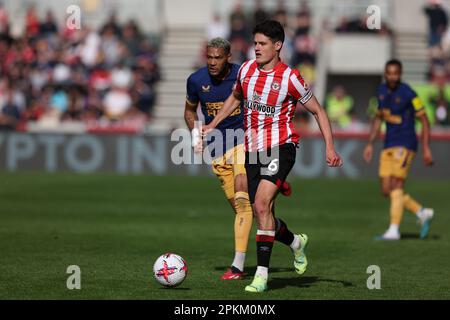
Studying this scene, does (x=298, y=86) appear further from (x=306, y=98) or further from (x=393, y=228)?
(x=393, y=228)

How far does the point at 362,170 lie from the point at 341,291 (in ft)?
54.0

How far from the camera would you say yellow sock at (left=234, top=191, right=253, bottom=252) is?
443 inches

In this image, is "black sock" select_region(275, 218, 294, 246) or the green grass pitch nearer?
the green grass pitch

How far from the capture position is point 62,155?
27.0 metres

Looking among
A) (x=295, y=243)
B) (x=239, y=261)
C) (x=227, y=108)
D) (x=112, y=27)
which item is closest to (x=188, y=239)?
(x=239, y=261)

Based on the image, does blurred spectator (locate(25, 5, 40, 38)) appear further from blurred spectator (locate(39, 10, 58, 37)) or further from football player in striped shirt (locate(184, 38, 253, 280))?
football player in striped shirt (locate(184, 38, 253, 280))

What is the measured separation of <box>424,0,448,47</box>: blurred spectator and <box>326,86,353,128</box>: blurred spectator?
14.1 feet

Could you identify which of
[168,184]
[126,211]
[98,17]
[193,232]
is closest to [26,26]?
[98,17]

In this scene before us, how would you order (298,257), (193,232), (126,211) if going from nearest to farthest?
1. (298,257)
2. (193,232)
3. (126,211)

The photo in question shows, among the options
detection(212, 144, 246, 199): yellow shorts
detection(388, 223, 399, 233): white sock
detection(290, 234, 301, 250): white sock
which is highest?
detection(212, 144, 246, 199): yellow shorts

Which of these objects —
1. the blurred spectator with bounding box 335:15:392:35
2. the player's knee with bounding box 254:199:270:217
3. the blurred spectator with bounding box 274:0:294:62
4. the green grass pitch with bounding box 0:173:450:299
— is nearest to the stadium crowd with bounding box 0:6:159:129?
the blurred spectator with bounding box 274:0:294:62

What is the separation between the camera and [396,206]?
15594mm

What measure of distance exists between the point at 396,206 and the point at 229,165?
469cm
